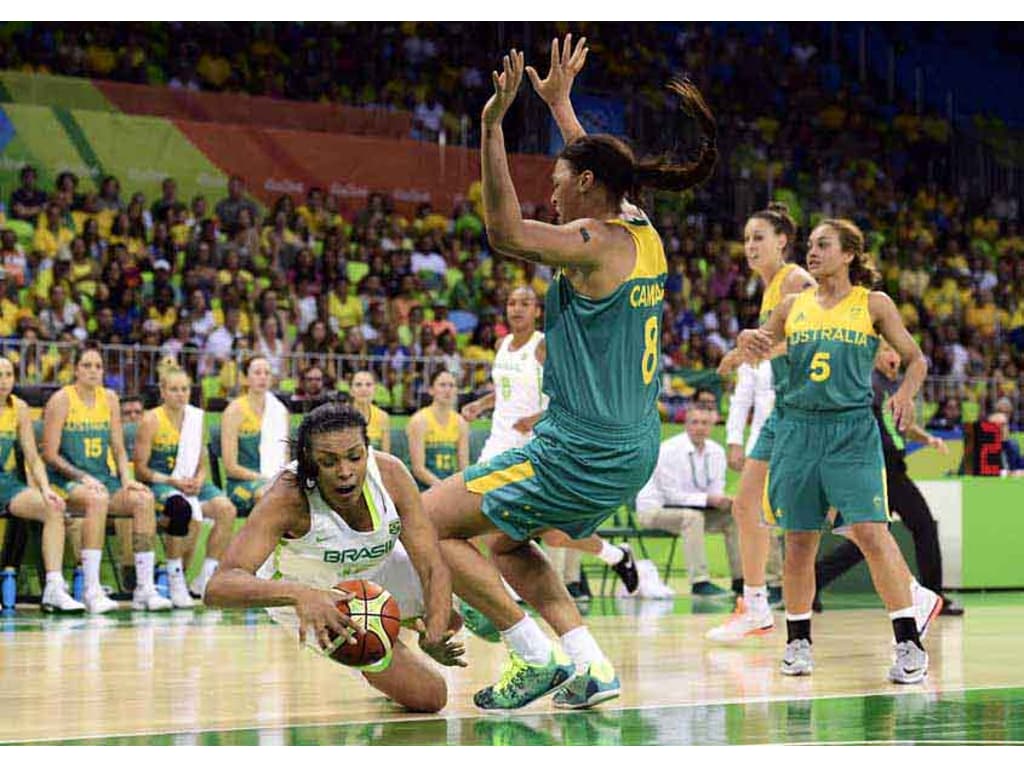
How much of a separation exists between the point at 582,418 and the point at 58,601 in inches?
247

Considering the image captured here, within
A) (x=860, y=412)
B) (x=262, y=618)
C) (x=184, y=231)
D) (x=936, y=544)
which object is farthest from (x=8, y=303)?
(x=860, y=412)

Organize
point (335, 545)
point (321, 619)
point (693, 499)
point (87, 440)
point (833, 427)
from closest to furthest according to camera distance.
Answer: point (321, 619) < point (335, 545) < point (833, 427) < point (87, 440) < point (693, 499)

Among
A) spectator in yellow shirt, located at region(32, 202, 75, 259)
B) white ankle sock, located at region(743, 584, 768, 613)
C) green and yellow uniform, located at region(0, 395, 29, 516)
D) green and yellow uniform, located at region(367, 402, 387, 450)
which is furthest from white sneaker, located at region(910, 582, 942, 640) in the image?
spectator in yellow shirt, located at region(32, 202, 75, 259)

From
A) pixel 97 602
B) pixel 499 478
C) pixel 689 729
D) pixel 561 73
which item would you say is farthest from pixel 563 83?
pixel 97 602

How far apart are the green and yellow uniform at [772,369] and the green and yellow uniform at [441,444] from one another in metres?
4.54

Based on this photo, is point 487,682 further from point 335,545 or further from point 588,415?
point 588,415

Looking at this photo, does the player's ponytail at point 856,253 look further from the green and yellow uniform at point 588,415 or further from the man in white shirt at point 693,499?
the man in white shirt at point 693,499

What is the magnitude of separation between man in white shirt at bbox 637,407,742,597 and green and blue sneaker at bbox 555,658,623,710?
7.11 metres

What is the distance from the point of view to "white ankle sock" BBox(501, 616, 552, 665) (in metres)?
5.52

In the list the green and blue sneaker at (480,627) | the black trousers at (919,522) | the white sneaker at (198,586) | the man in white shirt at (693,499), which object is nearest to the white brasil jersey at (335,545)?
the green and blue sneaker at (480,627)

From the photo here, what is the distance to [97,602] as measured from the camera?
10.8 meters

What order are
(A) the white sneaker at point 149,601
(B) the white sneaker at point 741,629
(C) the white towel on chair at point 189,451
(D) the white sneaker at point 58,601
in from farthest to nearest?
1. (C) the white towel on chair at point 189,451
2. (A) the white sneaker at point 149,601
3. (D) the white sneaker at point 58,601
4. (B) the white sneaker at point 741,629

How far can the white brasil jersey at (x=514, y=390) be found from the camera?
1075 cm

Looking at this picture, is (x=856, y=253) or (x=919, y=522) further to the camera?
(x=919, y=522)
